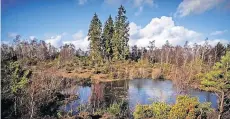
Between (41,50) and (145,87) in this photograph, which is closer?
(145,87)

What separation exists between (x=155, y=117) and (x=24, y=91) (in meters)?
6.77

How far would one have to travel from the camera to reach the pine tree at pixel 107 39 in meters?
44.0

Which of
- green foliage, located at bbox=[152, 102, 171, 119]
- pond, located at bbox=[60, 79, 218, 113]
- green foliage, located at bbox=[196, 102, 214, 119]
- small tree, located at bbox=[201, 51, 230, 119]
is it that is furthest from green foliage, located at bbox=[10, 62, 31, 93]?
small tree, located at bbox=[201, 51, 230, 119]

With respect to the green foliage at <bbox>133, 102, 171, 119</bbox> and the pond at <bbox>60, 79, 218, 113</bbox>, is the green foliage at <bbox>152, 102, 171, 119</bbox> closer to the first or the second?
the green foliage at <bbox>133, 102, 171, 119</bbox>

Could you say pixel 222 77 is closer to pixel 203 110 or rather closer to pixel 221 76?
pixel 221 76

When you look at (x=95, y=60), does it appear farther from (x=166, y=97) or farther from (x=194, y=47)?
(x=194, y=47)

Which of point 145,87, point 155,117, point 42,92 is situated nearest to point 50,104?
point 42,92

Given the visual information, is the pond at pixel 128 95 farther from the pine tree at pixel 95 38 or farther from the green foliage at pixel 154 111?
the pine tree at pixel 95 38

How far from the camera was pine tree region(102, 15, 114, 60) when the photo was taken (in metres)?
44.0

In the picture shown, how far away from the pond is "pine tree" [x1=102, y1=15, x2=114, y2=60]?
13.3 m

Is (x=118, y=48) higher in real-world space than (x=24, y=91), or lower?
higher

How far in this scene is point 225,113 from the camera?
1594 centimetres

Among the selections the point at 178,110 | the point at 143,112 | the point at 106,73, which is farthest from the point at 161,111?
the point at 106,73

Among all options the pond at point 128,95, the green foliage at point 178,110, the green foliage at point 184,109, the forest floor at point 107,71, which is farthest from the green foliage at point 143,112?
the forest floor at point 107,71
